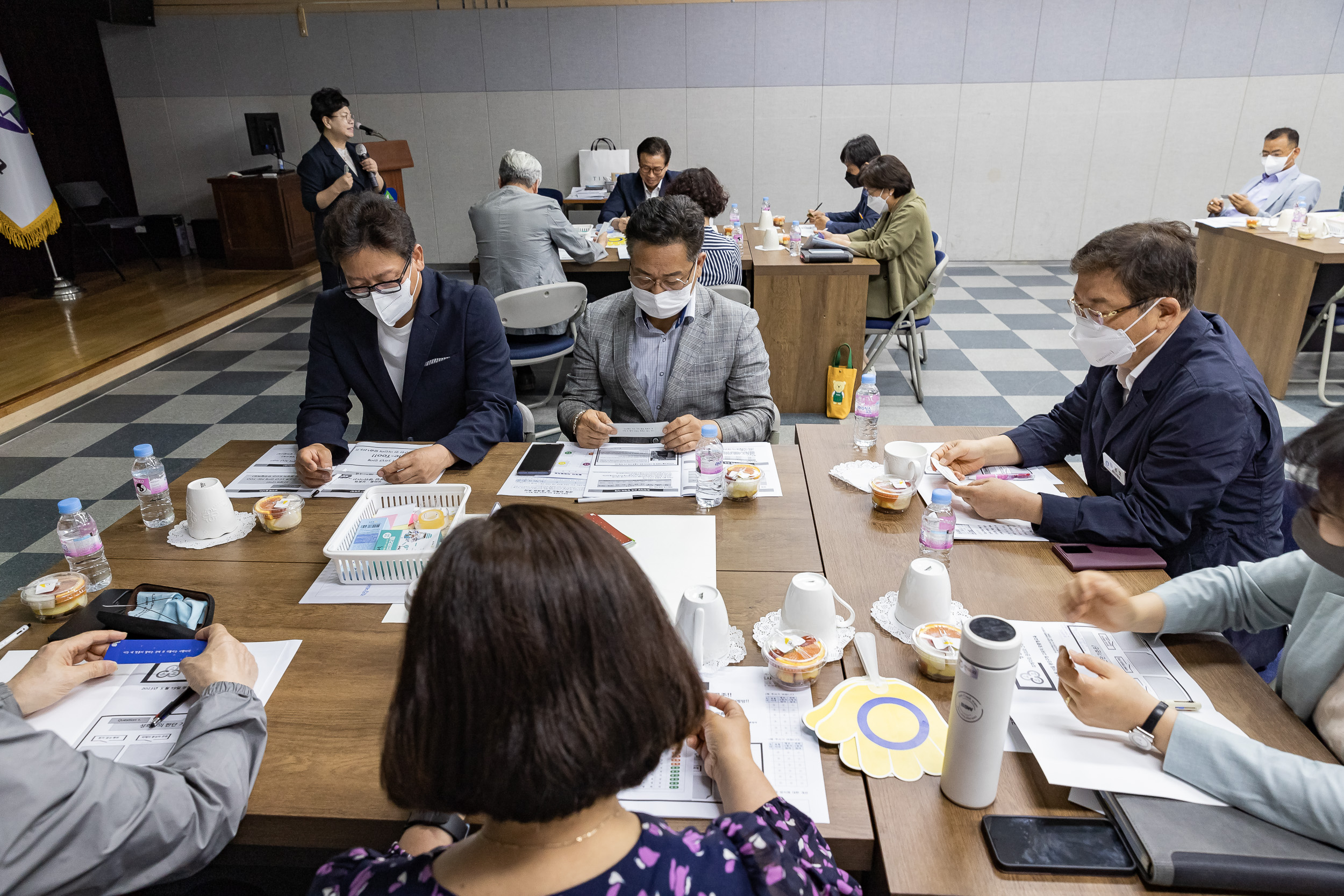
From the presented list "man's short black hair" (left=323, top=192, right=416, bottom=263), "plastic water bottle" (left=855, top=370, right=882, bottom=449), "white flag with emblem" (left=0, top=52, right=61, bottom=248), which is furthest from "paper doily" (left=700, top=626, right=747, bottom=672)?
"white flag with emblem" (left=0, top=52, right=61, bottom=248)

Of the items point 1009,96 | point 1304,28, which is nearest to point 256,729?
point 1009,96

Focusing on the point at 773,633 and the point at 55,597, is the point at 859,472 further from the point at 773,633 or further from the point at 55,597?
the point at 55,597

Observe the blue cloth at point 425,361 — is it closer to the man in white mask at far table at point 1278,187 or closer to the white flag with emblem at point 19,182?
the man in white mask at far table at point 1278,187

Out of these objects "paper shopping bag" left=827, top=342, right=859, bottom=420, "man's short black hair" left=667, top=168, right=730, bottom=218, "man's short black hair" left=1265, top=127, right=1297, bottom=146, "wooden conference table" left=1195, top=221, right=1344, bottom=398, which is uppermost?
"man's short black hair" left=1265, top=127, right=1297, bottom=146

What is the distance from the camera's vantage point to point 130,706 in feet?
4.20

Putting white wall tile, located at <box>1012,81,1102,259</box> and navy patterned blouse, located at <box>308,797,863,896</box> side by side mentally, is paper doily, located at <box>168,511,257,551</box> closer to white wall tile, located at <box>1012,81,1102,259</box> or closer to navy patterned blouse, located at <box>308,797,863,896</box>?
navy patterned blouse, located at <box>308,797,863,896</box>

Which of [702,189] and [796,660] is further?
[702,189]

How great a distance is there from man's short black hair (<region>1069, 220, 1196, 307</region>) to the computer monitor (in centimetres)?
803

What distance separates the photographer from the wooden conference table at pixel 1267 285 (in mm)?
4441

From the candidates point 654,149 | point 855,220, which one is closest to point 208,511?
point 654,149

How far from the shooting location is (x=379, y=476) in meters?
2.08

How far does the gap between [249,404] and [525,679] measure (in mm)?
4954

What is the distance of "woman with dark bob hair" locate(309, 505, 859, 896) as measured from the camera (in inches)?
29.3

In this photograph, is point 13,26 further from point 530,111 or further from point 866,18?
point 866,18
